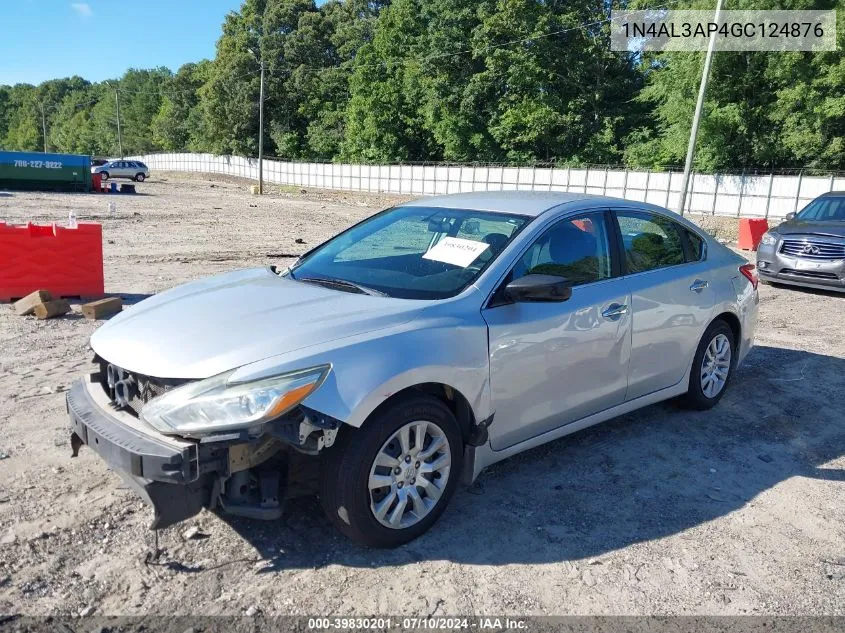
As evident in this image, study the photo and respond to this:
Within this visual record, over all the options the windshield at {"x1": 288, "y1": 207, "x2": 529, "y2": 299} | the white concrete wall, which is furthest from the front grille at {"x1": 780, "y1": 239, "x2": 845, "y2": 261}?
the windshield at {"x1": 288, "y1": 207, "x2": 529, "y2": 299}

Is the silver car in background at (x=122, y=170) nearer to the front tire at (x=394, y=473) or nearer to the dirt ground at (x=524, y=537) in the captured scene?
the dirt ground at (x=524, y=537)

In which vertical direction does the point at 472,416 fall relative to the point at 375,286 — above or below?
below

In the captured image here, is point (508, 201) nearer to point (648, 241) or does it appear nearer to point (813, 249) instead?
point (648, 241)

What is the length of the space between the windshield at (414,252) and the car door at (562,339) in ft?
0.76

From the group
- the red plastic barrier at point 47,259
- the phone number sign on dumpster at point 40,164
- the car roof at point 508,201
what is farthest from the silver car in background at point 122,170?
the car roof at point 508,201

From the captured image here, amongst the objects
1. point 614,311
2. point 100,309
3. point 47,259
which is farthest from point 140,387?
point 47,259

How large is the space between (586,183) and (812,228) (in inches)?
1096

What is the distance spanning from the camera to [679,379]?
506 cm

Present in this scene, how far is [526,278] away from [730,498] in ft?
6.09

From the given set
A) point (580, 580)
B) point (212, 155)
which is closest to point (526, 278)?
point (580, 580)

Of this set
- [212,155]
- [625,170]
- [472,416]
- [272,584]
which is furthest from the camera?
[212,155]

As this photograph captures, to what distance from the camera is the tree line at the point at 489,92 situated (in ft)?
108

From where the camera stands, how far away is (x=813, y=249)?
11.2m

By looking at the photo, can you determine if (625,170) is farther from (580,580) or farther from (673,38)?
(580,580)
